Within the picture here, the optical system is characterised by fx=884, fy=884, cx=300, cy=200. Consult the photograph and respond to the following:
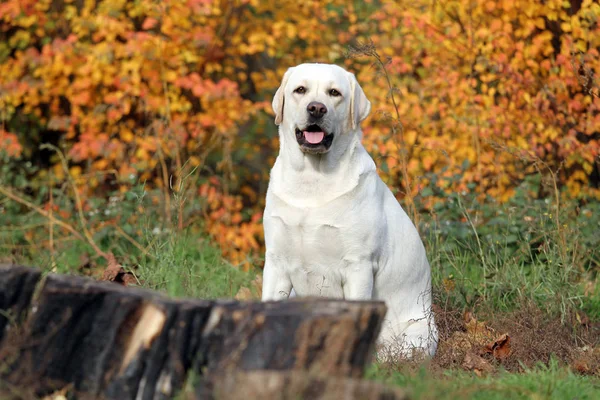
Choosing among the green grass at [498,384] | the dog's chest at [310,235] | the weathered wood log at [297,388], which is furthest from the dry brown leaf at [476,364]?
the weathered wood log at [297,388]

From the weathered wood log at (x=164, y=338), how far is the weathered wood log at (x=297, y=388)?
16 centimetres

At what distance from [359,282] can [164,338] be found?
162 centimetres

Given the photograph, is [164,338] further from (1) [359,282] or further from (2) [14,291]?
(1) [359,282]

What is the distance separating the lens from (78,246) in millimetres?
6578

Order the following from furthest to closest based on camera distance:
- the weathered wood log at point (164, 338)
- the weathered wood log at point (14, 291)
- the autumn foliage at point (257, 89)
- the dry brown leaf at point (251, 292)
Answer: the autumn foliage at point (257, 89)
the dry brown leaf at point (251, 292)
the weathered wood log at point (14, 291)
the weathered wood log at point (164, 338)

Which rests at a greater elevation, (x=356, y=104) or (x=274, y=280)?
(x=356, y=104)

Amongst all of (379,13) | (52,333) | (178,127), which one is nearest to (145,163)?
(178,127)

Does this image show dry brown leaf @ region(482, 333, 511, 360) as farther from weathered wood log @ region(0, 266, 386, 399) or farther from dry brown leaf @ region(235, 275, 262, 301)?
weathered wood log @ region(0, 266, 386, 399)

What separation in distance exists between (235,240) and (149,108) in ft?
4.49

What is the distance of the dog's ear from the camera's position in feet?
13.8

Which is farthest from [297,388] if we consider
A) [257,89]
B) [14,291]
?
[257,89]

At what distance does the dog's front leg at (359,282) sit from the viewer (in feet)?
13.2

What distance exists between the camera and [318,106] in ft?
13.2

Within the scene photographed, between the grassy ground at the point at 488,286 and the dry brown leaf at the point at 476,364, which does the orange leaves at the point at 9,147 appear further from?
the dry brown leaf at the point at 476,364
